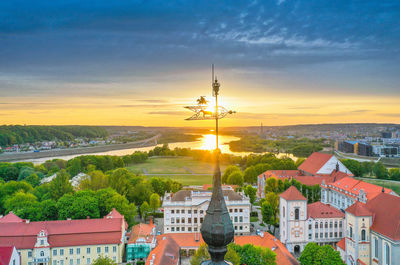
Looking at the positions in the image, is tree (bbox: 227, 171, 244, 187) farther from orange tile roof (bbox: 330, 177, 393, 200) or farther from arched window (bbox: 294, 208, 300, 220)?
arched window (bbox: 294, 208, 300, 220)

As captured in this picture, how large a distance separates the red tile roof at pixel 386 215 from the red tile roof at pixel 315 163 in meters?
27.1

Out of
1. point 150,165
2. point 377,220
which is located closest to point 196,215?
point 377,220

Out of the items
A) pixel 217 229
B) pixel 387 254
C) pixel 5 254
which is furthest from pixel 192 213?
pixel 217 229

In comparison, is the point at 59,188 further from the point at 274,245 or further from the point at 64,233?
the point at 274,245

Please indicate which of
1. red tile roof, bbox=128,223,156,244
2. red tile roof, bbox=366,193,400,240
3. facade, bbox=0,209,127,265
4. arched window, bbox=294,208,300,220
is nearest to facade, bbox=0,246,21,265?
facade, bbox=0,209,127,265

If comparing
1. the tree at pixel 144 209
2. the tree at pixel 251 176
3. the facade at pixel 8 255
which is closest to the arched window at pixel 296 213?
the tree at pixel 144 209

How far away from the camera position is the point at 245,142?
156375 millimetres

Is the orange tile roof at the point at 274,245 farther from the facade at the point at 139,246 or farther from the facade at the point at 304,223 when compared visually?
the facade at the point at 139,246

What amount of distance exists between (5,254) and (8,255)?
0.87ft

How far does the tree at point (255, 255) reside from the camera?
25.8 m

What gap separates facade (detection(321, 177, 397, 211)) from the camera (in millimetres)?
40656

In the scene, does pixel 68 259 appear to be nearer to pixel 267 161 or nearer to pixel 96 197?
pixel 96 197

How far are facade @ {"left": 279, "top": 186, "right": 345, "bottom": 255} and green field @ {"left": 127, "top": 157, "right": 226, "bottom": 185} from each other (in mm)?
37874

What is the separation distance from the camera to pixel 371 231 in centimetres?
3111
